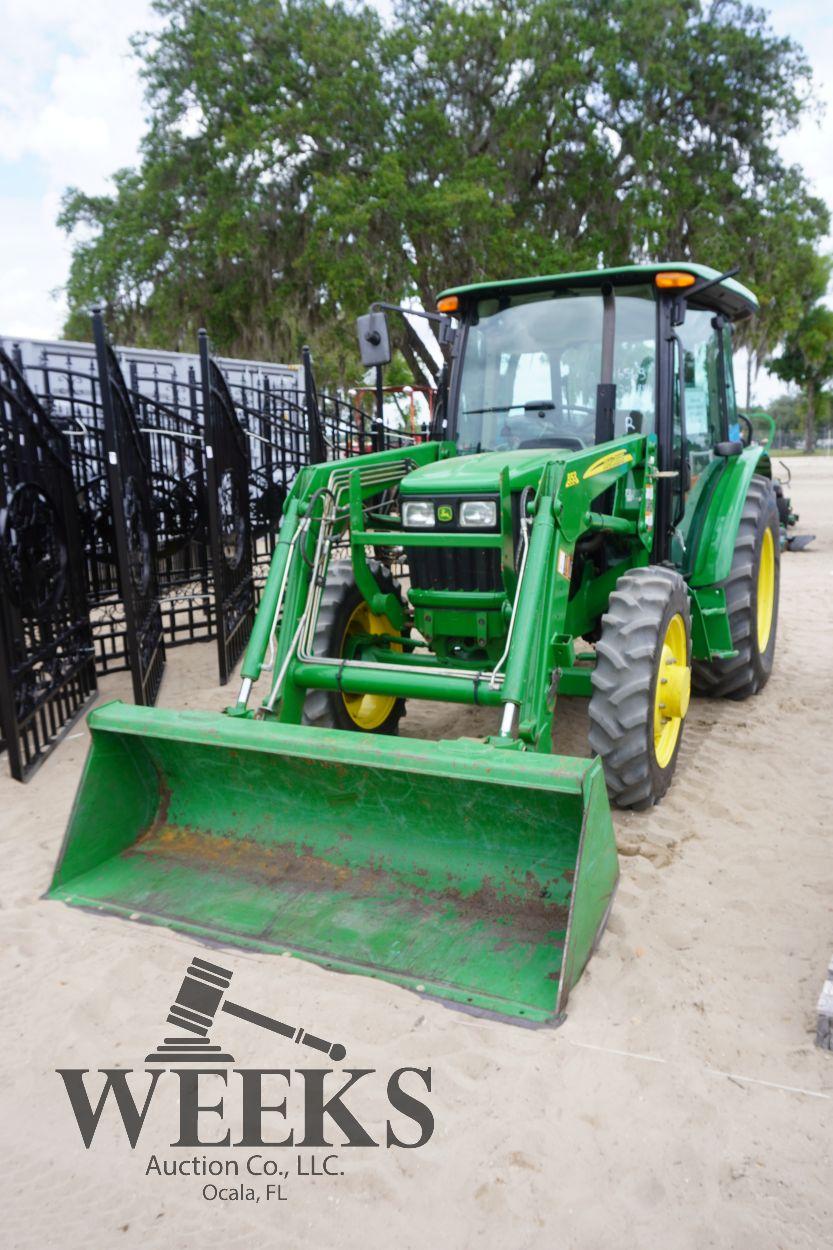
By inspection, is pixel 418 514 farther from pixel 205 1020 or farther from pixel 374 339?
pixel 205 1020

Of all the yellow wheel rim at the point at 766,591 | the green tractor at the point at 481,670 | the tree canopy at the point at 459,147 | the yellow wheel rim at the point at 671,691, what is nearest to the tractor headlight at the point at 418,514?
the green tractor at the point at 481,670

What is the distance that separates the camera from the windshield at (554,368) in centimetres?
462

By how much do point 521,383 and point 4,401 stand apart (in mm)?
2747

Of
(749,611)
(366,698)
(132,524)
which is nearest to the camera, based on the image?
(366,698)

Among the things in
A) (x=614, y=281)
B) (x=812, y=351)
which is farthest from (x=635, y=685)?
(x=812, y=351)

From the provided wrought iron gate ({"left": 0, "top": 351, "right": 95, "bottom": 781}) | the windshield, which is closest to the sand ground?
wrought iron gate ({"left": 0, "top": 351, "right": 95, "bottom": 781})

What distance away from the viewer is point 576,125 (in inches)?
684

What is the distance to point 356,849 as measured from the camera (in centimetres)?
342

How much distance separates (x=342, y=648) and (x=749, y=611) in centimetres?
239

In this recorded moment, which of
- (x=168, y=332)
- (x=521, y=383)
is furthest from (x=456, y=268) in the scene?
(x=521, y=383)

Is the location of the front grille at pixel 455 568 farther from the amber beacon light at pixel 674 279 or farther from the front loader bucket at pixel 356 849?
the amber beacon light at pixel 674 279

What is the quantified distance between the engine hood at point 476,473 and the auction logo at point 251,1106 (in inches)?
90.0

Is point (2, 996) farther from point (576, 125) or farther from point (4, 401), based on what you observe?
point (576, 125)

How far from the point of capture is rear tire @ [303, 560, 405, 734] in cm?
451
